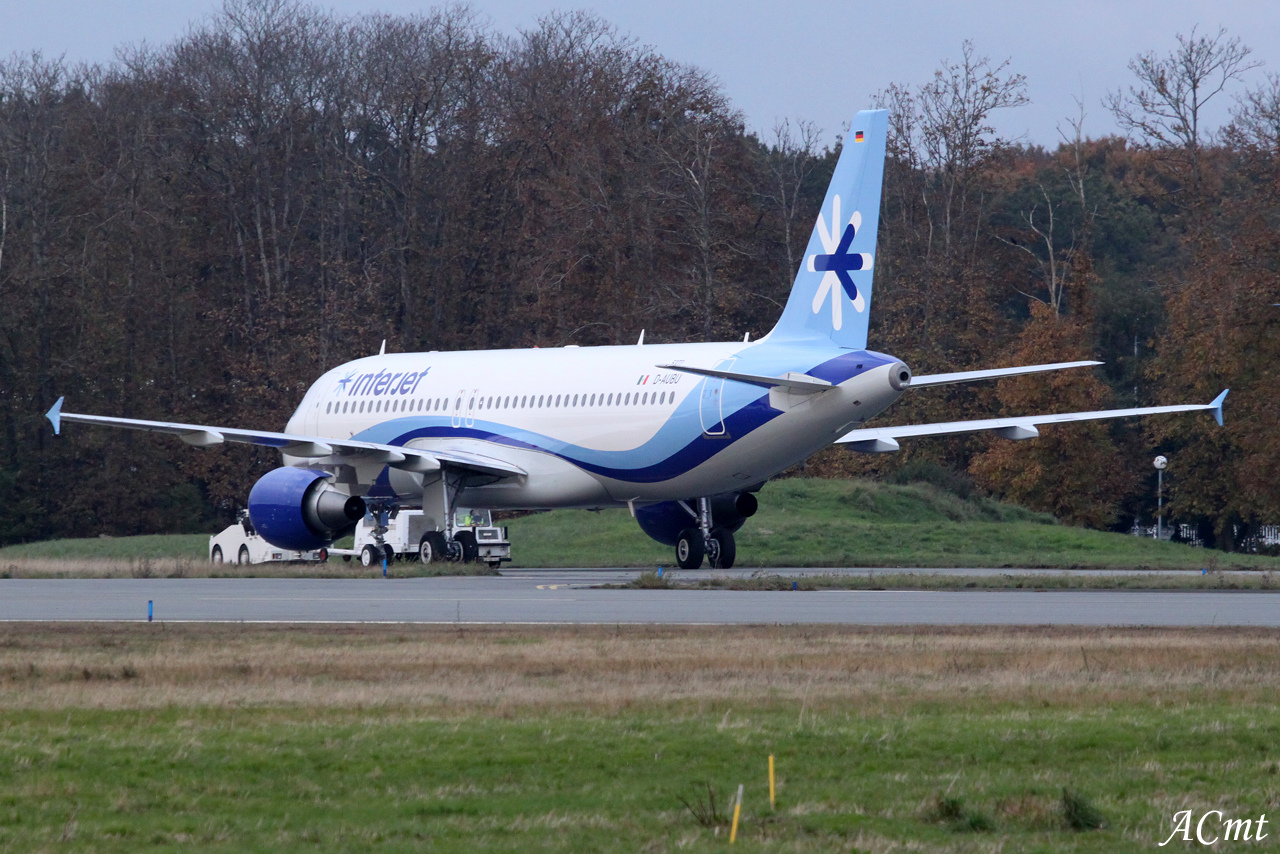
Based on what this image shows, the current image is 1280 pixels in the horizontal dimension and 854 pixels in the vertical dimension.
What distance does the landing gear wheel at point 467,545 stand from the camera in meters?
34.0

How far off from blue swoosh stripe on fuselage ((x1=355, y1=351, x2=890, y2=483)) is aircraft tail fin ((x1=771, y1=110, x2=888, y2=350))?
91 centimetres

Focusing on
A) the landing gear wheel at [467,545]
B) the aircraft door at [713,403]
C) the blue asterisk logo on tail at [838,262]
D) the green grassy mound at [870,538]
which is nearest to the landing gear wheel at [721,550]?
the green grassy mound at [870,538]

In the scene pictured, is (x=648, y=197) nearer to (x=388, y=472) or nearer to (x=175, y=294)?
(x=175, y=294)

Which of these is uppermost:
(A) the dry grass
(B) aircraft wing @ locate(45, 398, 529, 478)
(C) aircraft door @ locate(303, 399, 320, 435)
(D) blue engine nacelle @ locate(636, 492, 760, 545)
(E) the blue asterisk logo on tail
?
(E) the blue asterisk logo on tail

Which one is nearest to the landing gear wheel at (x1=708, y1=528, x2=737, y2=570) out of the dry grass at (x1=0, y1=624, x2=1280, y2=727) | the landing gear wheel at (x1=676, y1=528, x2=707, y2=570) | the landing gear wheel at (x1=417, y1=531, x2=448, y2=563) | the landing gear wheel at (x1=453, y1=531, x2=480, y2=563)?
the landing gear wheel at (x1=676, y1=528, x2=707, y2=570)

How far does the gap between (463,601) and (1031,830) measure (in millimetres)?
15927

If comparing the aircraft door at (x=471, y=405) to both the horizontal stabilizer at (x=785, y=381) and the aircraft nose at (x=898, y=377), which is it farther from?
the aircraft nose at (x=898, y=377)

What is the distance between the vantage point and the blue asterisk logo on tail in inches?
1184

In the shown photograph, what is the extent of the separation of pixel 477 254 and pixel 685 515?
113 ft

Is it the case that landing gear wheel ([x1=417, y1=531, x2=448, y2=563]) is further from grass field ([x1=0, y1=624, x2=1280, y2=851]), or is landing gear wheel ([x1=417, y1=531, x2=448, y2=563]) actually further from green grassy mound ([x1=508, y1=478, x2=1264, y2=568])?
grass field ([x1=0, y1=624, x2=1280, y2=851])

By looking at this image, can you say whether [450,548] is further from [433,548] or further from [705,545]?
[705,545]

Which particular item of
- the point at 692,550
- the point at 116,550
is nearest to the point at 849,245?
the point at 692,550

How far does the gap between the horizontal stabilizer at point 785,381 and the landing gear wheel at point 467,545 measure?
20.7 ft

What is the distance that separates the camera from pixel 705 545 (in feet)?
110
